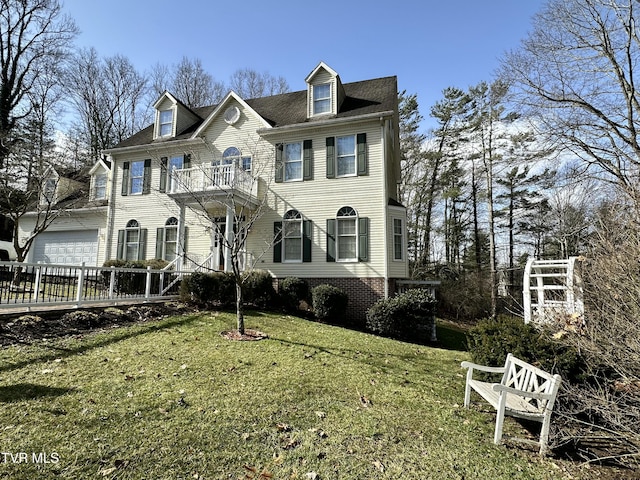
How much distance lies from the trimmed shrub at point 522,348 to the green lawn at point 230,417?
83 centimetres

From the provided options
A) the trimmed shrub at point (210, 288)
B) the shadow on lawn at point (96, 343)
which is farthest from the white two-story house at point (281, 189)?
the shadow on lawn at point (96, 343)

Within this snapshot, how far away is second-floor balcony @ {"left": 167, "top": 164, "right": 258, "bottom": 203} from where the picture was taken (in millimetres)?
12805

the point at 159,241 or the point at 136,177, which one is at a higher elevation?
the point at 136,177

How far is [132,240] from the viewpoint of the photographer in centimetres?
1580

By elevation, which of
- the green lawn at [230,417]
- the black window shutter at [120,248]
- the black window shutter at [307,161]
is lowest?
the green lawn at [230,417]

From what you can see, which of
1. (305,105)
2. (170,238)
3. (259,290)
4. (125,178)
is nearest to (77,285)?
(259,290)

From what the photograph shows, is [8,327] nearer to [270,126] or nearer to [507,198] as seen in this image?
[270,126]

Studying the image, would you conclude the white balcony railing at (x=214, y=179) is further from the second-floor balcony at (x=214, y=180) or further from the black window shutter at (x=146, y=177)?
the black window shutter at (x=146, y=177)

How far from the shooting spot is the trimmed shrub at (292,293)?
39.0 feet

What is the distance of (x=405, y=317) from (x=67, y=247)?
17.4 metres

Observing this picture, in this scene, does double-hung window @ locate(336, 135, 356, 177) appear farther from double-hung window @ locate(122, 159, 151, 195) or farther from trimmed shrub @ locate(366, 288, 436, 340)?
double-hung window @ locate(122, 159, 151, 195)

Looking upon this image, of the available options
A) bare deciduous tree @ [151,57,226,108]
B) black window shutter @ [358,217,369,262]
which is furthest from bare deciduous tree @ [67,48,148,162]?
black window shutter @ [358,217,369,262]

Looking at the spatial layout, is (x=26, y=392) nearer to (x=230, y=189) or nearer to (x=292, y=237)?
(x=230, y=189)

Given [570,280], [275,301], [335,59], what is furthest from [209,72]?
[570,280]
